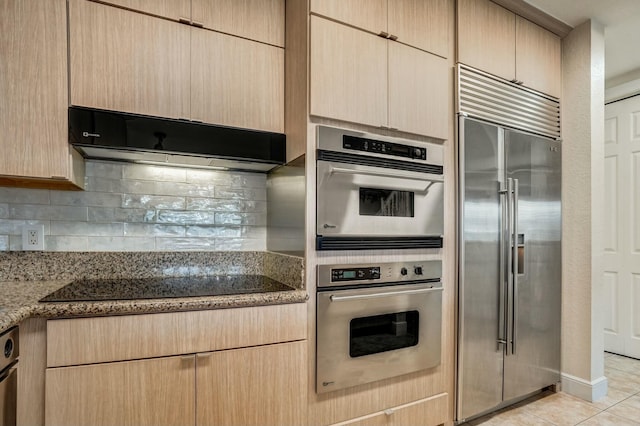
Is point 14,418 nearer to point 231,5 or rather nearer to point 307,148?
point 307,148

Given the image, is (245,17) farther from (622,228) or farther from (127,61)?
(622,228)

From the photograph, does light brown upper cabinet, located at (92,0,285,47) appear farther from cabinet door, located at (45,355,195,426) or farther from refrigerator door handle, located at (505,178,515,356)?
refrigerator door handle, located at (505,178,515,356)

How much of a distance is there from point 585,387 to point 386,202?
81.1 inches

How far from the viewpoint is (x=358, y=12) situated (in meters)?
1.90

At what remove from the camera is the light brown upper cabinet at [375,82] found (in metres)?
1.80

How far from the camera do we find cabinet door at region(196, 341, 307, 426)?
1521 millimetres

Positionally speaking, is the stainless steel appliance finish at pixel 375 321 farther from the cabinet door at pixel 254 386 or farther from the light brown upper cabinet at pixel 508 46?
the light brown upper cabinet at pixel 508 46

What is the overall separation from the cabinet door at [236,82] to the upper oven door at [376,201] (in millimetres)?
481

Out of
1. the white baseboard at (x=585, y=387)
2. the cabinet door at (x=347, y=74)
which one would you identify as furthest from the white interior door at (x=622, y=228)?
the cabinet door at (x=347, y=74)

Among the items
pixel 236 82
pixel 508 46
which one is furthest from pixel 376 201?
pixel 508 46

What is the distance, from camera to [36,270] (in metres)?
1.81

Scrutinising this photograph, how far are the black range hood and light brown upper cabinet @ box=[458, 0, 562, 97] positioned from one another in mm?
1349

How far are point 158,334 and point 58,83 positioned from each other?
116cm

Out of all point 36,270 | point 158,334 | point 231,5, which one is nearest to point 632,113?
point 231,5
